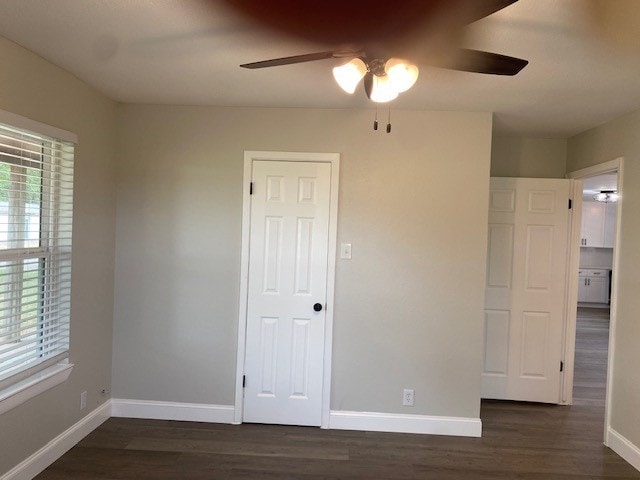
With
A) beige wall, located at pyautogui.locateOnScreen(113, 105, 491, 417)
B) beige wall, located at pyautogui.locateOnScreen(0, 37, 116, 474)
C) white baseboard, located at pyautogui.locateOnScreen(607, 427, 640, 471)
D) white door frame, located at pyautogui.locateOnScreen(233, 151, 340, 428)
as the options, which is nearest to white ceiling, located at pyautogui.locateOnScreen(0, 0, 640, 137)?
beige wall, located at pyautogui.locateOnScreen(0, 37, 116, 474)

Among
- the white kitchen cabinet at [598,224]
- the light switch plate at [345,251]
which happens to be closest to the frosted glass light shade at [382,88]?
the light switch plate at [345,251]

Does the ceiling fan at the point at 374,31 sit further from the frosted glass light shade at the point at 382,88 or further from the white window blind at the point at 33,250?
the white window blind at the point at 33,250

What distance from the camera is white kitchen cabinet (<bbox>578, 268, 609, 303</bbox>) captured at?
8328 millimetres

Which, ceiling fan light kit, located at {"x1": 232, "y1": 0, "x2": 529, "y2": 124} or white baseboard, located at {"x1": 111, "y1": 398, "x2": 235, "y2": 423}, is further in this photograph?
white baseboard, located at {"x1": 111, "y1": 398, "x2": 235, "y2": 423}

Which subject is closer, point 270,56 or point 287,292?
point 270,56

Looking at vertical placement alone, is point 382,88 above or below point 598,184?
below

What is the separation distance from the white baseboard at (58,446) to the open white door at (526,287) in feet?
10.5

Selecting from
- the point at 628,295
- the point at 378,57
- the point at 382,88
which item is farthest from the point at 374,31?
the point at 628,295

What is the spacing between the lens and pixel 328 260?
10.2 ft

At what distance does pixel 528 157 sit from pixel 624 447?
94.4 inches

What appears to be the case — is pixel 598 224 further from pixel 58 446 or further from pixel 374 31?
pixel 58 446

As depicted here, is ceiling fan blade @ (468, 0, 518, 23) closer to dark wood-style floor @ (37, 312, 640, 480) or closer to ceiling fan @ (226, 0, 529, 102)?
ceiling fan @ (226, 0, 529, 102)

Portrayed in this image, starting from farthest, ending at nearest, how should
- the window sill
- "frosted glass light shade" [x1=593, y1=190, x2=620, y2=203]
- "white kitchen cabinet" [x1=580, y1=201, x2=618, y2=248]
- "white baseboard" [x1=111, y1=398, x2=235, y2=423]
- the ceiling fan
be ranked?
"white kitchen cabinet" [x1=580, y1=201, x2=618, y2=248] < "frosted glass light shade" [x1=593, y1=190, x2=620, y2=203] < "white baseboard" [x1=111, y1=398, x2=235, y2=423] < the window sill < the ceiling fan

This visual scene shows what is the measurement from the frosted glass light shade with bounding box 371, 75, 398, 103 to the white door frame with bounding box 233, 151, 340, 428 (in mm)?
1288
